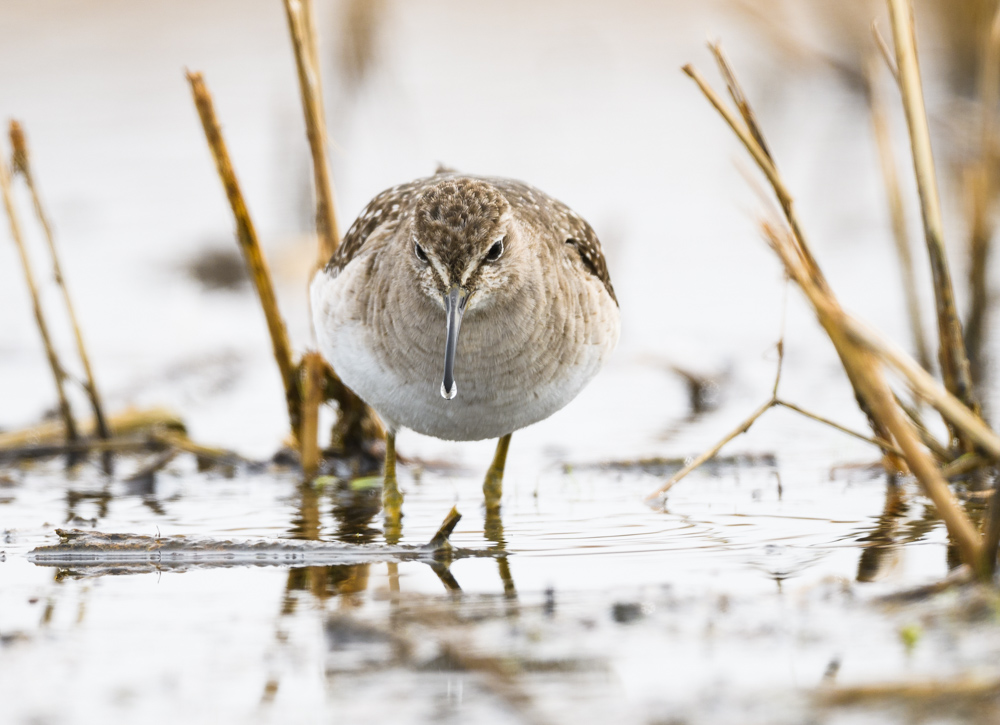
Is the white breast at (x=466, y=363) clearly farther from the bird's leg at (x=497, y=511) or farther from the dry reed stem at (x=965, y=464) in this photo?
the dry reed stem at (x=965, y=464)

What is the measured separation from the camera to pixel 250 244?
6148mm

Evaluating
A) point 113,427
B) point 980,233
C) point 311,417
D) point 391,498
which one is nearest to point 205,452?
point 311,417

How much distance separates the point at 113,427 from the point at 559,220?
2673 mm

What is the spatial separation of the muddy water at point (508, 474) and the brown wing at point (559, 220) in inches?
38.3

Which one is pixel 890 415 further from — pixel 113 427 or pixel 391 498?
pixel 113 427

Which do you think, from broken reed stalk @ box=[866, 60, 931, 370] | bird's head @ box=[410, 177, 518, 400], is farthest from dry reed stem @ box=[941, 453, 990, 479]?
broken reed stalk @ box=[866, 60, 931, 370]

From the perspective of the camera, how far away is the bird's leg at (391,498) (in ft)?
16.8

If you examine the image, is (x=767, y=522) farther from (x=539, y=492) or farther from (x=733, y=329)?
(x=733, y=329)

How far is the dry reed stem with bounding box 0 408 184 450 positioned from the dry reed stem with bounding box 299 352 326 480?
3.46ft

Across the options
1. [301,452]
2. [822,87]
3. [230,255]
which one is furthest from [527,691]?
[822,87]

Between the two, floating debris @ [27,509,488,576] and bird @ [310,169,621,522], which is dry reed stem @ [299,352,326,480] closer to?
bird @ [310,169,621,522]

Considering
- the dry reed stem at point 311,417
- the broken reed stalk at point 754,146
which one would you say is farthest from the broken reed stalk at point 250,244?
the broken reed stalk at point 754,146

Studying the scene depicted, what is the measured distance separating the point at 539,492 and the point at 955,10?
27.4 ft

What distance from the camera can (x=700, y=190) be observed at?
13555mm
